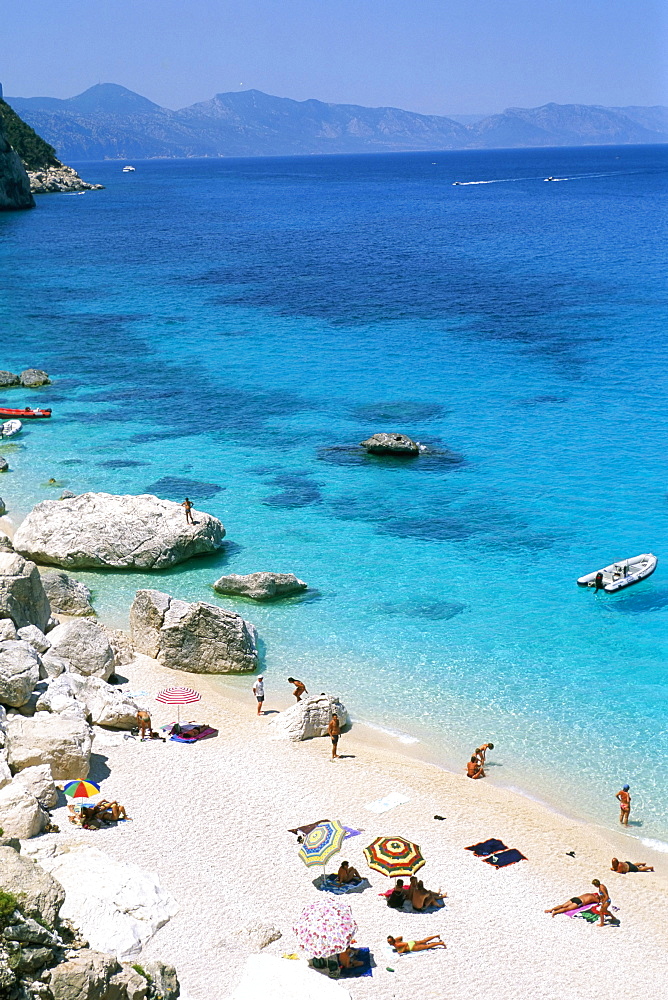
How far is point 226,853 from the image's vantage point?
20438mm

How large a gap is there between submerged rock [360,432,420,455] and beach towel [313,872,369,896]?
2957 cm

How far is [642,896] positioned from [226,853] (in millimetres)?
8647

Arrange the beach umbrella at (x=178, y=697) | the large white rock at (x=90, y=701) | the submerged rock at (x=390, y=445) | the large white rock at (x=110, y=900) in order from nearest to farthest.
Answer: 1. the large white rock at (x=110, y=900)
2. the large white rock at (x=90, y=701)
3. the beach umbrella at (x=178, y=697)
4. the submerged rock at (x=390, y=445)

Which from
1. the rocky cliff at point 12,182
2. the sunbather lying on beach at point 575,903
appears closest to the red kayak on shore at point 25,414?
the sunbather lying on beach at point 575,903

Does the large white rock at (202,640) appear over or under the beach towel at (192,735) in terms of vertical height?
over

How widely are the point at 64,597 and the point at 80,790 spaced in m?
11.9

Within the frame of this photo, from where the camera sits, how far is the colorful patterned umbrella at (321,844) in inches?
778

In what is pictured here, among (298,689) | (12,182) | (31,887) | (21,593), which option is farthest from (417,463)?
(12,182)

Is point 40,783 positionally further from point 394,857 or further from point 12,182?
point 12,182

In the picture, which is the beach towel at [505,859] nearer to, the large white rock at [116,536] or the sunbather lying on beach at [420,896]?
the sunbather lying on beach at [420,896]

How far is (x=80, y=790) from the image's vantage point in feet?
70.7

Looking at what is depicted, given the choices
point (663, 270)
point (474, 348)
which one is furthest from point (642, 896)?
point (663, 270)

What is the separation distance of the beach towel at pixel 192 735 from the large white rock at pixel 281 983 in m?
9.33

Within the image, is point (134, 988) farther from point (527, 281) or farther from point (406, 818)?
point (527, 281)
